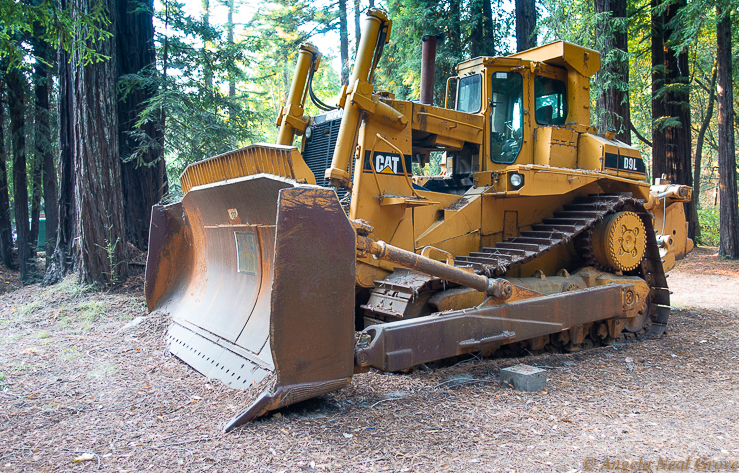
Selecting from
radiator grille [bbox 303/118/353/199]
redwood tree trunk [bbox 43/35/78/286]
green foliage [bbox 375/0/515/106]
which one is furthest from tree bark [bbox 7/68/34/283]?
green foliage [bbox 375/0/515/106]

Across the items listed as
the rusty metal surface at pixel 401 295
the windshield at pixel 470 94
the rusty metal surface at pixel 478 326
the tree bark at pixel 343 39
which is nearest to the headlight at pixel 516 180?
the windshield at pixel 470 94

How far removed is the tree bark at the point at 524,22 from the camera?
13.5 metres

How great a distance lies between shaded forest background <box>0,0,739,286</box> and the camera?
7961 mm

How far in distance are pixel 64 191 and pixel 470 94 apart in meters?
6.96

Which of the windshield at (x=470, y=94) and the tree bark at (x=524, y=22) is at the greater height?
the tree bark at (x=524, y=22)

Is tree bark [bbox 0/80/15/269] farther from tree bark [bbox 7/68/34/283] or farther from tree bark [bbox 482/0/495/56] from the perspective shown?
tree bark [bbox 482/0/495/56]

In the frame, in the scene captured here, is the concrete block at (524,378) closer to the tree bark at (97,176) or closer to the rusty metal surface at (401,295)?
the rusty metal surface at (401,295)

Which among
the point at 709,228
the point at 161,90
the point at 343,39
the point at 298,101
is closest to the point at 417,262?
the point at 298,101

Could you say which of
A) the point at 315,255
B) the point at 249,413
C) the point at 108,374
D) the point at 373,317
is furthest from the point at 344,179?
the point at 108,374

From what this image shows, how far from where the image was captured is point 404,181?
202 inches

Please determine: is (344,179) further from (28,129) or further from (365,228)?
(28,129)

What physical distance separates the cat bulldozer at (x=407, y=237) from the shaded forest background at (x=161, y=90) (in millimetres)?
2655

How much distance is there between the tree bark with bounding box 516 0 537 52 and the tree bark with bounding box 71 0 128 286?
32.7 ft

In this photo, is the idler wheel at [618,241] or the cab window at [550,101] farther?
the cab window at [550,101]
